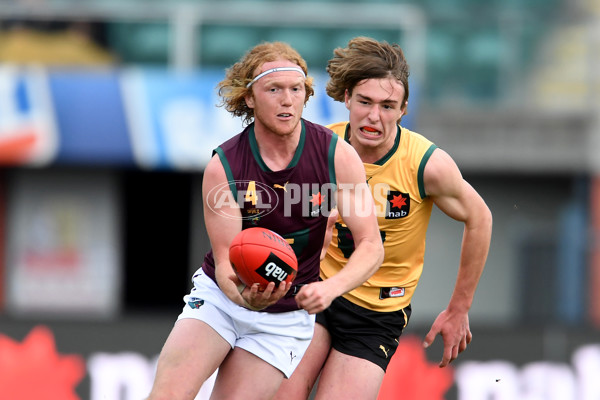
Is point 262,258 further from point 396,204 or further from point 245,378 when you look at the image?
point 396,204

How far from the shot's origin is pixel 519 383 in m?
9.66

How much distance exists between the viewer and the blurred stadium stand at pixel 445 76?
42.1ft

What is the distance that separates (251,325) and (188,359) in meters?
0.38

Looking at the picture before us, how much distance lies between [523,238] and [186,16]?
5.76 meters

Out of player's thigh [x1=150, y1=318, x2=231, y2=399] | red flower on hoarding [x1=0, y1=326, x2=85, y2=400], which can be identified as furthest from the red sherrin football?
red flower on hoarding [x1=0, y1=326, x2=85, y2=400]

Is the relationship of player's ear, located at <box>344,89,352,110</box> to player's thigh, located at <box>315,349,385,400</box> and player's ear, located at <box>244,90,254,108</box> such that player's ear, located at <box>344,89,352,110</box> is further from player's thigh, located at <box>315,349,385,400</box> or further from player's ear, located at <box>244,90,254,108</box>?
player's thigh, located at <box>315,349,385,400</box>

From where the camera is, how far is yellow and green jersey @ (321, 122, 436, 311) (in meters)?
5.69

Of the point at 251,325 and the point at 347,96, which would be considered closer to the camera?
the point at 251,325

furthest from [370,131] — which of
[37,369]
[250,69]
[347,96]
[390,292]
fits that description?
[37,369]

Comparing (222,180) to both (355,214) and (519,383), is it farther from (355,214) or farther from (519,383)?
(519,383)

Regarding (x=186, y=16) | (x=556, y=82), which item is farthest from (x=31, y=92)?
(x=556, y=82)

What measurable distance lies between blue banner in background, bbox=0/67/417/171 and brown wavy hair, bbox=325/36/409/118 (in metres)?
6.64

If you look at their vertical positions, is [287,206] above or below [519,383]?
above

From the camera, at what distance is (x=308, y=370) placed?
5734 millimetres
